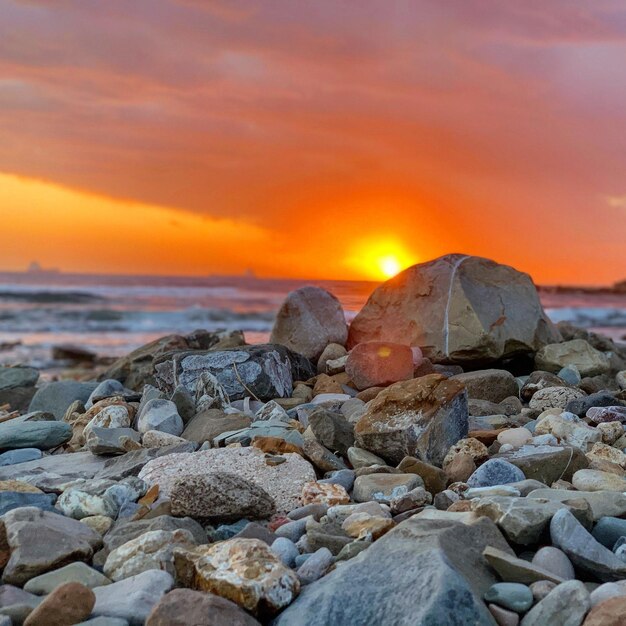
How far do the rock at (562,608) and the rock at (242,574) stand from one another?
2.81 ft

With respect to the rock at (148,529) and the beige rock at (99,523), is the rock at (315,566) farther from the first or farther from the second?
the beige rock at (99,523)

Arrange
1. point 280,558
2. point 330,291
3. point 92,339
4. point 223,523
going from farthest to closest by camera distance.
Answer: point 92,339, point 330,291, point 223,523, point 280,558

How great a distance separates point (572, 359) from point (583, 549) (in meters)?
4.06

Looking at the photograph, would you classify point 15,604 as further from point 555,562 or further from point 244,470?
point 555,562

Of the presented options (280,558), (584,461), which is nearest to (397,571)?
(280,558)

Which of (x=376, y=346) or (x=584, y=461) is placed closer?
(x=584, y=461)

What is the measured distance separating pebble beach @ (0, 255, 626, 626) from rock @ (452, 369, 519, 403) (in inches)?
0.7

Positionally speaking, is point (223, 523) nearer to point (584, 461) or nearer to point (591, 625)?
point (591, 625)

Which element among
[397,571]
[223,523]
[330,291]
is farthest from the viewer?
[330,291]

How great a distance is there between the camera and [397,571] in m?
2.81

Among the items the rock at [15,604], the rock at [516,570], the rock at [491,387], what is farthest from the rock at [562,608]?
the rock at [491,387]

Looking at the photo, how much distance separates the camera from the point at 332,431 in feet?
15.0

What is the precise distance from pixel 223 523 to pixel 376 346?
9.02ft

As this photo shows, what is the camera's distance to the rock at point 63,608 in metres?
2.84
